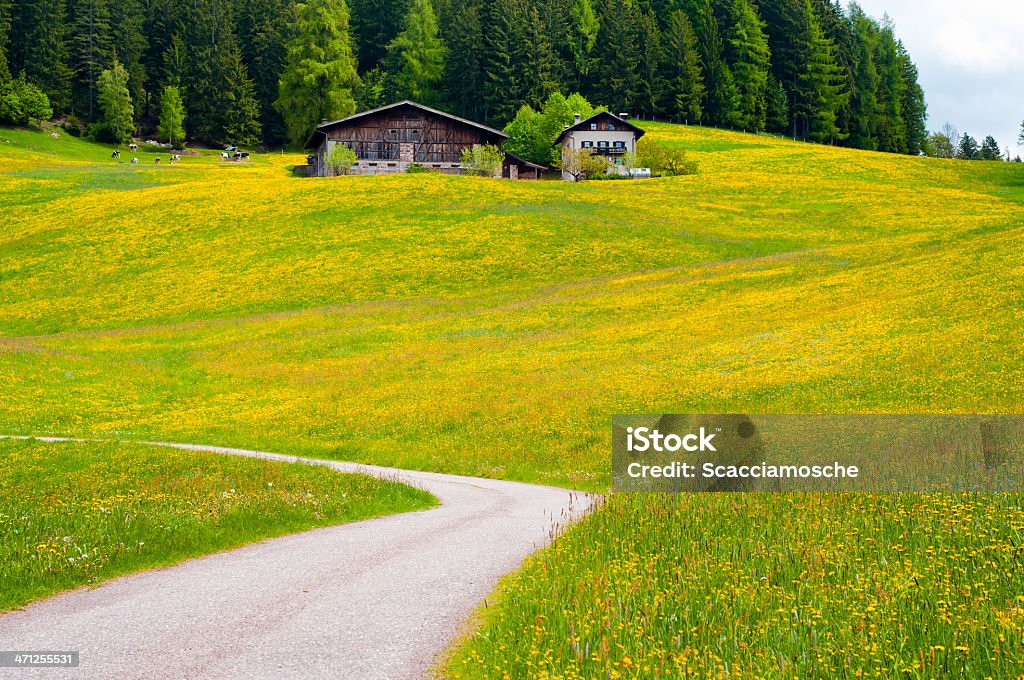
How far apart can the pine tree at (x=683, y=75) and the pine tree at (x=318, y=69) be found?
64771mm

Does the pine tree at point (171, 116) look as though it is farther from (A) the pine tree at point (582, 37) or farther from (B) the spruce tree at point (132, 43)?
(A) the pine tree at point (582, 37)

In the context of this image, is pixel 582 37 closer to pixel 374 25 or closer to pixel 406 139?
pixel 374 25

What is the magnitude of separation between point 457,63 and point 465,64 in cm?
232

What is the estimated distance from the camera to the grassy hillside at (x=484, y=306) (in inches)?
1195

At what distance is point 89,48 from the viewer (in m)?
148

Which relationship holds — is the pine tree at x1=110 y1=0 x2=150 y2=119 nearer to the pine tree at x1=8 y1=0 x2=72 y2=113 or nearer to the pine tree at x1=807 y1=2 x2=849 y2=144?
the pine tree at x1=8 y1=0 x2=72 y2=113

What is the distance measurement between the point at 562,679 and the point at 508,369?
31.9 meters

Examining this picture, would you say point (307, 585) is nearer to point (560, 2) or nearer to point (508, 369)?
point (508, 369)

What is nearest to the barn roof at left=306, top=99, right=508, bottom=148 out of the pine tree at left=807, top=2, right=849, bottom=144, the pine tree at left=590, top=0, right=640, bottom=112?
the pine tree at left=590, top=0, right=640, bottom=112

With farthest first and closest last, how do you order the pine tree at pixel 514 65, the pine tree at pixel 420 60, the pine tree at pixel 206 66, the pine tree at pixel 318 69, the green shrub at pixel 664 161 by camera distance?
1. the pine tree at pixel 420 60
2. the pine tree at pixel 514 65
3. the pine tree at pixel 206 66
4. the pine tree at pixel 318 69
5. the green shrub at pixel 664 161

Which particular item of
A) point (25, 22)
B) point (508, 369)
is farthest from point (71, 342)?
point (25, 22)

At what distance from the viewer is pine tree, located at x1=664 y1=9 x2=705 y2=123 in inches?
6422

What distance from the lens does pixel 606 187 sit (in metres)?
94.2

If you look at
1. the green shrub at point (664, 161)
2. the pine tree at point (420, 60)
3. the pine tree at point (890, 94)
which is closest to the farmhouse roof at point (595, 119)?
the green shrub at point (664, 161)
